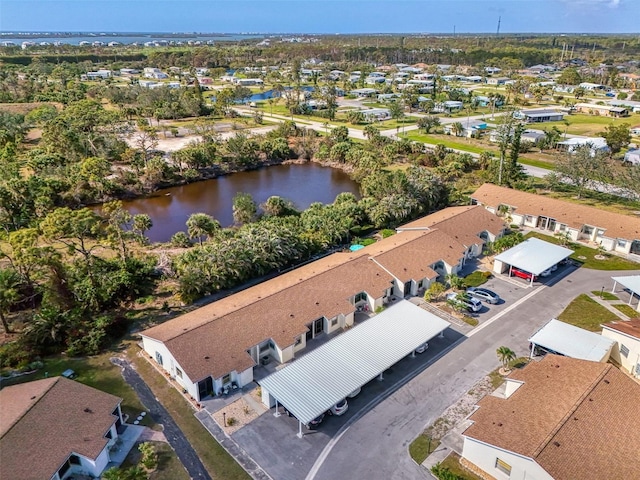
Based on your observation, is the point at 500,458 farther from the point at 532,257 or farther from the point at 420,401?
the point at 532,257

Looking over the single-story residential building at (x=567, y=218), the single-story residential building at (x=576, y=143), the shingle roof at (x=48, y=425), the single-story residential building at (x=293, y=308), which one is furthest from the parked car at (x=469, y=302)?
the single-story residential building at (x=576, y=143)

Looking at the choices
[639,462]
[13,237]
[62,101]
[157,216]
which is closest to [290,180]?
[157,216]

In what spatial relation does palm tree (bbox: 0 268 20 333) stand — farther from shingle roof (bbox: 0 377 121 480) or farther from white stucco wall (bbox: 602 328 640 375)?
white stucco wall (bbox: 602 328 640 375)

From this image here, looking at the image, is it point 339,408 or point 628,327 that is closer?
point 339,408

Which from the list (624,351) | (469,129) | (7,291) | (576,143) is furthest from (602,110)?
(7,291)

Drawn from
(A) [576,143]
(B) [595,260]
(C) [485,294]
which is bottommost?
(B) [595,260]

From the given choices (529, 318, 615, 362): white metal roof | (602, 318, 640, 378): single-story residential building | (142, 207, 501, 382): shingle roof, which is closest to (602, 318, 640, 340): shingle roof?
(602, 318, 640, 378): single-story residential building

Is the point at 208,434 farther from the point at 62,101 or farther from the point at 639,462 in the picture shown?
the point at 62,101
